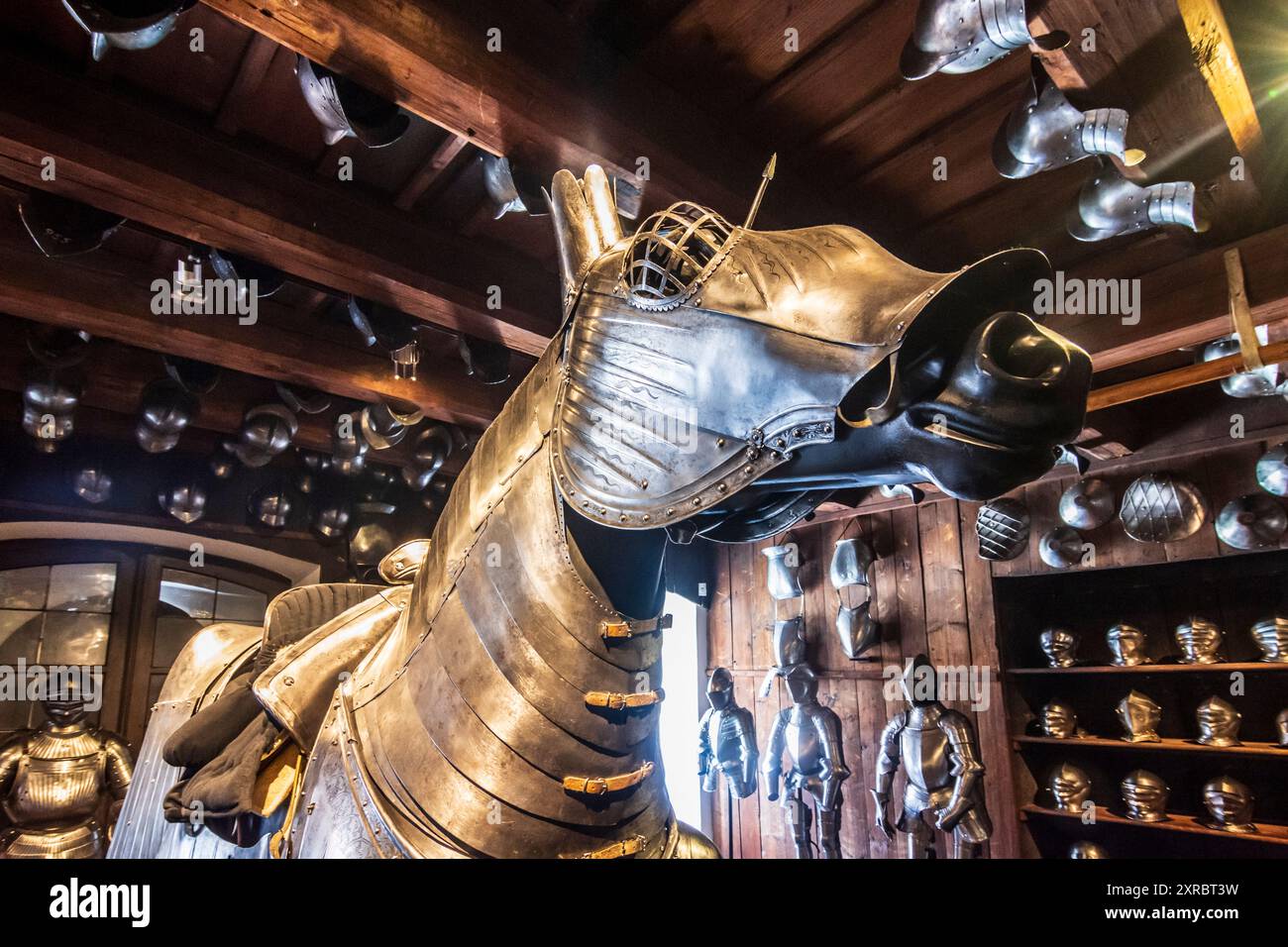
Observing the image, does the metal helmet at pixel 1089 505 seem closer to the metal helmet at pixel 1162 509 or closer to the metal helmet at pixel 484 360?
the metal helmet at pixel 1162 509

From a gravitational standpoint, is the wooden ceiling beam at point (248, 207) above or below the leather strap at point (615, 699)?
above

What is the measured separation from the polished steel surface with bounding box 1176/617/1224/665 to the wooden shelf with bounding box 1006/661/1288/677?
0.05 metres

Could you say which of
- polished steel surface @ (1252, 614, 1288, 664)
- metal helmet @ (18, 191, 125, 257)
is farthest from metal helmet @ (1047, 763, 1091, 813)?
metal helmet @ (18, 191, 125, 257)

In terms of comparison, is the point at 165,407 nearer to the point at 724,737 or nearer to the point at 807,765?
the point at 724,737

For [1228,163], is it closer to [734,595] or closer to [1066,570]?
[1066,570]

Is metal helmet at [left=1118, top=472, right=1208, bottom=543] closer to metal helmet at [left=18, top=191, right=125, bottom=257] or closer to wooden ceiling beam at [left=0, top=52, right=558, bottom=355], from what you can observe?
wooden ceiling beam at [left=0, top=52, right=558, bottom=355]

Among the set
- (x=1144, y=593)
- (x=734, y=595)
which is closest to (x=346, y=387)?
(x=734, y=595)

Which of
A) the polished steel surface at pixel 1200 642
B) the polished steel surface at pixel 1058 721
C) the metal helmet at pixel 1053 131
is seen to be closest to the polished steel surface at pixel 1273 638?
the polished steel surface at pixel 1200 642

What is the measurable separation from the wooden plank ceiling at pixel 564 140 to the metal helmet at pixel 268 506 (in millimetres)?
2708

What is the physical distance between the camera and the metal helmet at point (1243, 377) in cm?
292

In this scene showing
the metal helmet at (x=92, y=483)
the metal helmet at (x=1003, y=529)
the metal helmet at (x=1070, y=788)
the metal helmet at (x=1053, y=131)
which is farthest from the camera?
the metal helmet at (x=92, y=483)

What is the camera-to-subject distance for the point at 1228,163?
2.22 meters

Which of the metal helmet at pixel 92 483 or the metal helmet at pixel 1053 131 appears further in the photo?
the metal helmet at pixel 92 483
